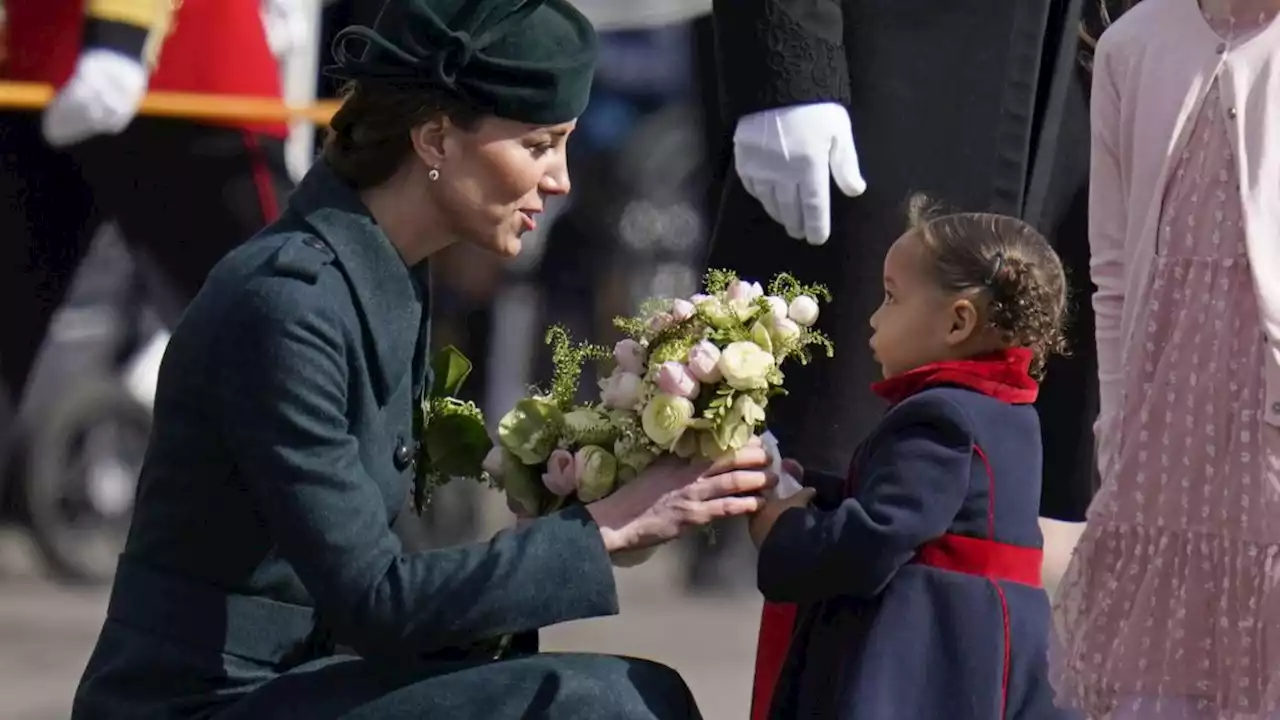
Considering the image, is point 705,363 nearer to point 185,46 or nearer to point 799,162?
point 799,162

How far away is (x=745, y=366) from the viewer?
2436mm

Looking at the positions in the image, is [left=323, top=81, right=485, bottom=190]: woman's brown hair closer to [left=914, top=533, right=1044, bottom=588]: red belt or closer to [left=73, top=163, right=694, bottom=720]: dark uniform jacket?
[left=73, top=163, right=694, bottom=720]: dark uniform jacket

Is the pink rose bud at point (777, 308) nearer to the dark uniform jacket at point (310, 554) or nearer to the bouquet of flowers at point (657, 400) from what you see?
the bouquet of flowers at point (657, 400)

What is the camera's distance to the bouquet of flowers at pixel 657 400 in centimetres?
243

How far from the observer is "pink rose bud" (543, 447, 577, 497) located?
2.49 meters

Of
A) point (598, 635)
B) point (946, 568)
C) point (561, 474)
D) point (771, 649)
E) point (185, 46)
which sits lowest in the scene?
point (598, 635)

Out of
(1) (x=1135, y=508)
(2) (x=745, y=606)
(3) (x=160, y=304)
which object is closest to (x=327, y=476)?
(1) (x=1135, y=508)

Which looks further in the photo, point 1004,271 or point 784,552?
point 1004,271

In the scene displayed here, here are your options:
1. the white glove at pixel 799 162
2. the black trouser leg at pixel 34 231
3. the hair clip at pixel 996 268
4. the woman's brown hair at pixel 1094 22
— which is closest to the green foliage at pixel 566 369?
the hair clip at pixel 996 268

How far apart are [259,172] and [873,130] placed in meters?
2.02

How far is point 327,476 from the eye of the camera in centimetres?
221

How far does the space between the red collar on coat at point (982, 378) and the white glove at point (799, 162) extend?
0.63 m

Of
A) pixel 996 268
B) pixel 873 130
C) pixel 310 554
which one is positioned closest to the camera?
pixel 310 554

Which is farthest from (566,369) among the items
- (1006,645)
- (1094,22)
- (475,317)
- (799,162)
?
(475,317)
